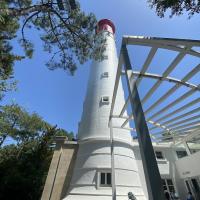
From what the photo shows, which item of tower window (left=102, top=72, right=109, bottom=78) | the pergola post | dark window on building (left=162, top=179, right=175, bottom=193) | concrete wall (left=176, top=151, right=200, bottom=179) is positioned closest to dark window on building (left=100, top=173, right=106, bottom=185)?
dark window on building (left=162, top=179, right=175, bottom=193)

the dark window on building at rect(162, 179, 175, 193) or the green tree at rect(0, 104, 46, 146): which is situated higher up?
the green tree at rect(0, 104, 46, 146)

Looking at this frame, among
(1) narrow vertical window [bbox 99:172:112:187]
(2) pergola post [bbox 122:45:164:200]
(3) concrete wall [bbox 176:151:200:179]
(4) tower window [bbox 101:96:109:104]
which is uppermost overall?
(4) tower window [bbox 101:96:109:104]

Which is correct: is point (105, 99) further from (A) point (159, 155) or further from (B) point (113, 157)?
(A) point (159, 155)

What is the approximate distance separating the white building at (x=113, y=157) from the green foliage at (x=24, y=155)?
17.3ft

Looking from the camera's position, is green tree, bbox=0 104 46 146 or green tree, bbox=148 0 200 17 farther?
green tree, bbox=0 104 46 146

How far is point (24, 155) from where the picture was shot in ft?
54.1

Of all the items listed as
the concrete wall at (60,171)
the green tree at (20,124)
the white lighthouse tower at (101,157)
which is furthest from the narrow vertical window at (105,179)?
the green tree at (20,124)

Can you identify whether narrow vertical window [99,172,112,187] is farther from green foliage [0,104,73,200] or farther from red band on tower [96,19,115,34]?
red band on tower [96,19,115,34]

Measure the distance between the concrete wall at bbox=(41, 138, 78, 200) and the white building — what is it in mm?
164

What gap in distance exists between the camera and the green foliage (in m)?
13.1

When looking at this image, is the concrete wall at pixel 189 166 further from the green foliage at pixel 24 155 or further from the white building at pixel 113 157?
the green foliage at pixel 24 155

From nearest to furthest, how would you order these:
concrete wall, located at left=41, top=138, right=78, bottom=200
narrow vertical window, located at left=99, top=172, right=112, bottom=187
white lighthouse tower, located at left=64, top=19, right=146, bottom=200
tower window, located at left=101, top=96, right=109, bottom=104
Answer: white lighthouse tower, located at left=64, top=19, right=146, bottom=200, narrow vertical window, located at left=99, top=172, right=112, bottom=187, concrete wall, located at left=41, top=138, right=78, bottom=200, tower window, located at left=101, top=96, right=109, bottom=104

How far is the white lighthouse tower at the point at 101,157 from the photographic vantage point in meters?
8.96

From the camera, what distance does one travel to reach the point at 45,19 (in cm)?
811
